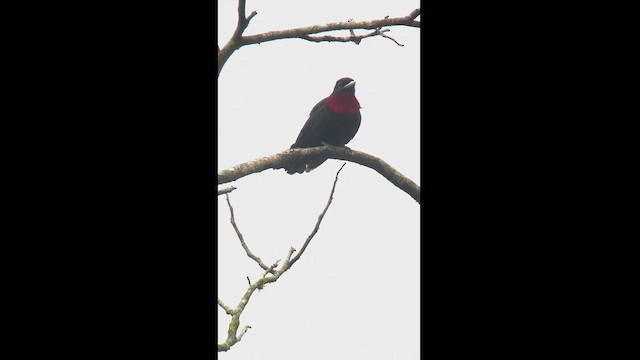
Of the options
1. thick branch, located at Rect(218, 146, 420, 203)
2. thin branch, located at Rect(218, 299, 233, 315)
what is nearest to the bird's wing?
thick branch, located at Rect(218, 146, 420, 203)

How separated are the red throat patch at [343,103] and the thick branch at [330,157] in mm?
1398

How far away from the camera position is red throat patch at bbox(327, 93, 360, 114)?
4879 millimetres

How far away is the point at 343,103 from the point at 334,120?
0.47 feet

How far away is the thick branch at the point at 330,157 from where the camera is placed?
100 inches

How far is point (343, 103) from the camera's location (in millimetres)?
4918

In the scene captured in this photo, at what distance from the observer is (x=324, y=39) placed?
107 inches

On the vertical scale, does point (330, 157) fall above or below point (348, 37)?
below

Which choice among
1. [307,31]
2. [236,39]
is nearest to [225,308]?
[236,39]

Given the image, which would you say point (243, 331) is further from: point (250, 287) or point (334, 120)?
point (334, 120)
